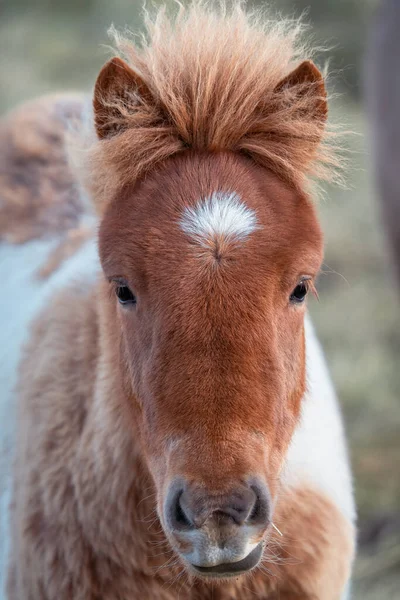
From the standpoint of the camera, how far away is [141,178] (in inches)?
97.7

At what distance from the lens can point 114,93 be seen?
2490 mm

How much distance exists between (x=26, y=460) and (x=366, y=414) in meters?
3.72

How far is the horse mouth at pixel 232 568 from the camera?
2.09 metres

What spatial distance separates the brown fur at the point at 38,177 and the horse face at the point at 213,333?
1.53m

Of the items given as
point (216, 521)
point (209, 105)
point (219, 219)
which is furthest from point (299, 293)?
point (216, 521)

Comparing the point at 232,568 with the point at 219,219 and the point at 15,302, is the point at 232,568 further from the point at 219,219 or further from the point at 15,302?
the point at 15,302

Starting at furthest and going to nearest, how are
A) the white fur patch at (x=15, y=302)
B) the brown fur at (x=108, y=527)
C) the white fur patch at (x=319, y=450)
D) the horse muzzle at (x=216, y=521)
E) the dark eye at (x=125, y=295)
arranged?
1. the white fur patch at (x=15, y=302)
2. the white fur patch at (x=319, y=450)
3. the brown fur at (x=108, y=527)
4. the dark eye at (x=125, y=295)
5. the horse muzzle at (x=216, y=521)

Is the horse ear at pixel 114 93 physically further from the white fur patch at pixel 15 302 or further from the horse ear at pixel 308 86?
the white fur patch at pixel 15 302

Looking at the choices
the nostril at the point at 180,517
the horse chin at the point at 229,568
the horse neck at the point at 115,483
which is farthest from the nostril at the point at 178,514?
the horse neck at the point at 115,483

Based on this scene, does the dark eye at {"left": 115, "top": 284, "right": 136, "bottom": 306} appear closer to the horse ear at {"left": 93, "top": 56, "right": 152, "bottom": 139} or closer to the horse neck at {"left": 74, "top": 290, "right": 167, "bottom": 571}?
the horse neck at {"left": 74, "top": 290, "right": 167, "bottom": 571}

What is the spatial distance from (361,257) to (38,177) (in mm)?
5138

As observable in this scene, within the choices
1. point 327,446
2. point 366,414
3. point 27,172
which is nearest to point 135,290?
point 327,446

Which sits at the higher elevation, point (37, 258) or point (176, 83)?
point (176, 83)

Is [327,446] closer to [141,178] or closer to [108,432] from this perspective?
[108,432]
